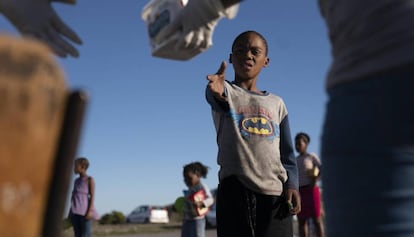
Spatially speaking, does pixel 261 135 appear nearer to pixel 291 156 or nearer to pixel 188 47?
pixel 291 156

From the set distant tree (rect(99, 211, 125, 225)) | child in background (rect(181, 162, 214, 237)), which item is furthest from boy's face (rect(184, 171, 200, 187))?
distant tree (rect(99, 211, 125, 225))

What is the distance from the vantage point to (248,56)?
10.6ft

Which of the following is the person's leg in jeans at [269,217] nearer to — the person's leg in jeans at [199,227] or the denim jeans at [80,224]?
the person's leg in jeans at [199,227]

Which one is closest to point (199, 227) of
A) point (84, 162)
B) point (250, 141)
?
point (84, 162)

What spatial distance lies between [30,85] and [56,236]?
0.76 ft

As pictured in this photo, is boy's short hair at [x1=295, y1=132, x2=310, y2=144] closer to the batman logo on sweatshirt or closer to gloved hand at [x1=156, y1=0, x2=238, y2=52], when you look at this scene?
the batman logo on sweatshirt

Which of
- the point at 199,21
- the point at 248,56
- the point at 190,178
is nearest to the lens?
the point at 199,21

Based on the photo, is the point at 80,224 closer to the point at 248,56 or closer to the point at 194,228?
the point at 194,228

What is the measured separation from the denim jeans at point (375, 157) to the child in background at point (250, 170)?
150 cm

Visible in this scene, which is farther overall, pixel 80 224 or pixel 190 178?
pixel 80 224

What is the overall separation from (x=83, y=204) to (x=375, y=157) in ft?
24.1

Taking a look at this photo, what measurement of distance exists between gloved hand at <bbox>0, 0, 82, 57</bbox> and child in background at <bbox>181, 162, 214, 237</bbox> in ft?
18.9

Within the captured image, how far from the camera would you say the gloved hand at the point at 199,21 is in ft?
4.65

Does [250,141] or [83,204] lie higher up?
[83,204]
